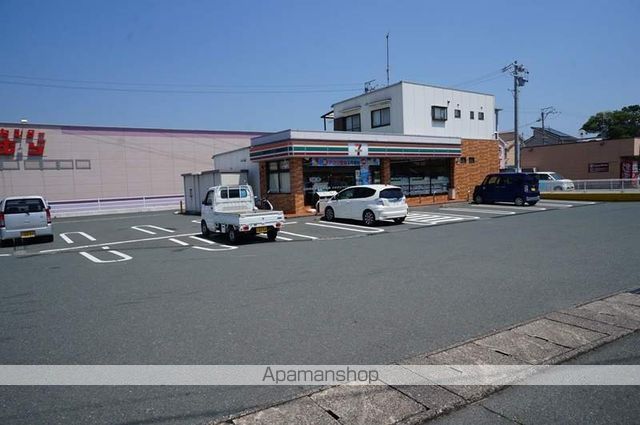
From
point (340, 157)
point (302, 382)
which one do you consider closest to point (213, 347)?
point (302, 382)

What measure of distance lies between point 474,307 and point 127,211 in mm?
28502

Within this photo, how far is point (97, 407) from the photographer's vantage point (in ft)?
10.6

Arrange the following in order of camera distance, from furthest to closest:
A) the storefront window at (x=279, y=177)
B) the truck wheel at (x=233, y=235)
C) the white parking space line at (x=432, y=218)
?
the storefront window at (x=279, y=177) → the white parking space line at (x=432, y=218) → the truck wheel at (x=233, y=235)

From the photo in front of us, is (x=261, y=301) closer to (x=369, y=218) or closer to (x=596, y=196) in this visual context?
(x=369, y=218)

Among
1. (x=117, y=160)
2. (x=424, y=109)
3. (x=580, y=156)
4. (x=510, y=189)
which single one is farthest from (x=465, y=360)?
(x=580, y=156)

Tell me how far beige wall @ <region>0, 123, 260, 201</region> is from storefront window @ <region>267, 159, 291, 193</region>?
43.4 ft

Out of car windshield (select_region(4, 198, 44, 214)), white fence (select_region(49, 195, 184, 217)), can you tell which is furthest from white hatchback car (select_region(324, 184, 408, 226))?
white fence (select_region(49, 195, 184, 217))

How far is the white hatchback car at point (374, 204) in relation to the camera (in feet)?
51.4

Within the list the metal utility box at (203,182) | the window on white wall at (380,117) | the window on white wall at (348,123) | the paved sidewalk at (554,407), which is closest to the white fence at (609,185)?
the window on white wall at (380,117)

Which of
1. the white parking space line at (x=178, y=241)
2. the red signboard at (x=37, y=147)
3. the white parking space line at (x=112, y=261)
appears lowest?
the white parking space line at (x=112, y=261)

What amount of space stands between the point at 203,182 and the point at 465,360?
21.3m

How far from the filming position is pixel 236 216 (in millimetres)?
12141

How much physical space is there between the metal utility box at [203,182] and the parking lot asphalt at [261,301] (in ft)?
32.7

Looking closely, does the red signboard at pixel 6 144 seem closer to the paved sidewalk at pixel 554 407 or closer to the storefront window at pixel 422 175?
the storefront window at pixel 422 175
